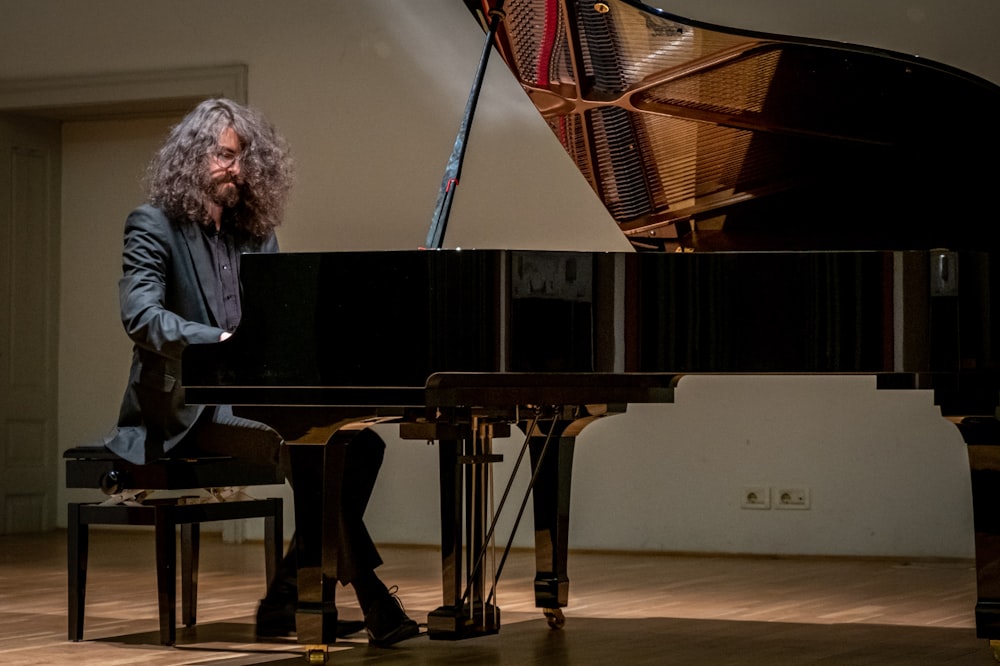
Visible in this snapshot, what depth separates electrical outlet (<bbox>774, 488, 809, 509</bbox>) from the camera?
5.46 meters

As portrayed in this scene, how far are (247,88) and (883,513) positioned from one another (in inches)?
133

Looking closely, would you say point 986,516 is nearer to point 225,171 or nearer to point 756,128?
point 756,128

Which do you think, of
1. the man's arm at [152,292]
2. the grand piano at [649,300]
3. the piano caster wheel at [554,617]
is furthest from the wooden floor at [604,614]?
the man's arm at [152,292]

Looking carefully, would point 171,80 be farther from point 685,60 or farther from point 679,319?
point 679,319

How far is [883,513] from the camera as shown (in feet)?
17.6

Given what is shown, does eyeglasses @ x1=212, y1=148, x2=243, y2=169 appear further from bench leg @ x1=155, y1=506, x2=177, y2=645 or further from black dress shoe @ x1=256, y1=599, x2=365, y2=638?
black dress shoe @ x1=256, y1=599, x2=365, y2=638

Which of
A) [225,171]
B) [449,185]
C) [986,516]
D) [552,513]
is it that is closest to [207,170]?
[225,171]

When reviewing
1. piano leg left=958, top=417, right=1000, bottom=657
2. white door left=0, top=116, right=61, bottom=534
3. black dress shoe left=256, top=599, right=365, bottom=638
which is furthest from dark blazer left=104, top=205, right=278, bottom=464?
white door left=0, top=116, right=61, bottom=534

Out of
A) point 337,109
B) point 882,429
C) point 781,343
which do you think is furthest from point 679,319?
point 337,109

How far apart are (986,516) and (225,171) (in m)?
1.85

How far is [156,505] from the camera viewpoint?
3131mm

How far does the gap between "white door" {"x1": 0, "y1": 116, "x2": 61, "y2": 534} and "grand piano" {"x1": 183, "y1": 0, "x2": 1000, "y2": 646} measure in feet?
14.0

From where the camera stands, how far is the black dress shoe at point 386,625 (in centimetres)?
303

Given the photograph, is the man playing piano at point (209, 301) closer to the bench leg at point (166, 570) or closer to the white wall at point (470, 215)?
the bench leg at point (166, 570)
